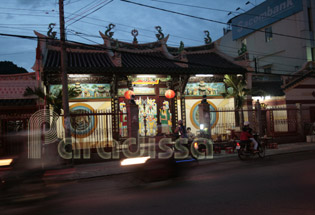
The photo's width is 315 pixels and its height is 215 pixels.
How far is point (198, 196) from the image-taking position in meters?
6.14

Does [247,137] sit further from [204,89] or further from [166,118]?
[204,89]

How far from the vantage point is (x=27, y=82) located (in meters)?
15.2

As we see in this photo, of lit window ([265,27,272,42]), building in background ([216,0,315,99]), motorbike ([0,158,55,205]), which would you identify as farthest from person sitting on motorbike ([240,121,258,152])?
lit window ([265,27,272,42])

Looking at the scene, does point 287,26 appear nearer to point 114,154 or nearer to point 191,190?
point 114,154

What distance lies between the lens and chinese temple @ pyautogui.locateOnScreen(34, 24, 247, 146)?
15734mm

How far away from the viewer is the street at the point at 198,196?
17.2 feet

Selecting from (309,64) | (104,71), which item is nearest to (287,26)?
(309,64)

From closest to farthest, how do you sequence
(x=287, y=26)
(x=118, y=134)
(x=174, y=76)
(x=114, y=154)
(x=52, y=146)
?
(x=52, y=146), (x=114, y=154), (x=118, y=134), (x=174, y=76), (x=287, y=26)

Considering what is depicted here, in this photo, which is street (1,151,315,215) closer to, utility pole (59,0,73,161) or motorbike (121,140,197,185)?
motorbike (121,140,197,185)

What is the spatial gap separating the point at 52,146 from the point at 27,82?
5459mm

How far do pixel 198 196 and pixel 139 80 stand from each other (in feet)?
40.3

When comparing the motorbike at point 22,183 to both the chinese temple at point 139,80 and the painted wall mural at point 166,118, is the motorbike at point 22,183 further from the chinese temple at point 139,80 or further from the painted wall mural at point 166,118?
the painted wall mural at point 166,118

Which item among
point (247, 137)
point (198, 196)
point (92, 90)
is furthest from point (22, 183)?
point (92, 90)

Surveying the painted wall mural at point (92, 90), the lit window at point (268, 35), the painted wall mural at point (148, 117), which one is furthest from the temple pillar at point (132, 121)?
the lit window at point (268, 35)
